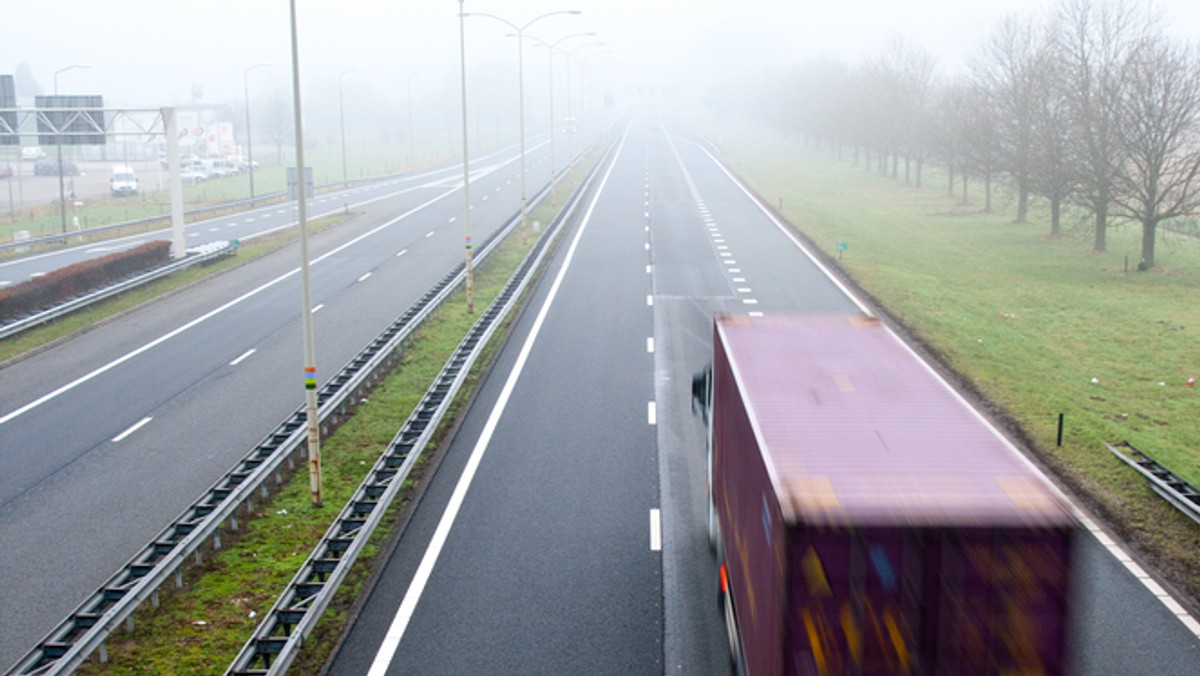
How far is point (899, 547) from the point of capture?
726 centimetres

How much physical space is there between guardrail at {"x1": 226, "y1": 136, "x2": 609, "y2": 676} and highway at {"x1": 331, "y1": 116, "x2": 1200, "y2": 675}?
527mm

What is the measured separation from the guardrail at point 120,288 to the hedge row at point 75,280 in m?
0.51

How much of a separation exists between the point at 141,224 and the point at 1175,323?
49.3 m

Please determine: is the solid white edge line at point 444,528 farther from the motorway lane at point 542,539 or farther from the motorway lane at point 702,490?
the motorway lane at point 702,490

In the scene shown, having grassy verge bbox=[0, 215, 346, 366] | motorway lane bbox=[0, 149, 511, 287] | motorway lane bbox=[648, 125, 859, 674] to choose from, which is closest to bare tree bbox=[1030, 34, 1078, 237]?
motorway lane bbox=[648, 125, 859, 674]

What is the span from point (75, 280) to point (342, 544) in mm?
24630

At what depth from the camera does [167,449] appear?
20219 mm

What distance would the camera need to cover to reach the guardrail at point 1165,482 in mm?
15712

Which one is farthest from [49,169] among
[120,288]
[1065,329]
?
[1065,329]

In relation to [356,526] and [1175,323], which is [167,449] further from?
[1175,323]

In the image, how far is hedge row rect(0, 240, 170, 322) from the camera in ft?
104

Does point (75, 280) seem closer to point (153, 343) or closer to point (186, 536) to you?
point (153, 343)

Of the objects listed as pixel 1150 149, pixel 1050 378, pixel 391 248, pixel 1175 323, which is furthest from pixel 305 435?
pixel 1150 149

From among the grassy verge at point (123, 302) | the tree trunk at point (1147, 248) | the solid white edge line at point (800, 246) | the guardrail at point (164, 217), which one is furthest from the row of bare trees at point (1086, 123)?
the guardrail at point (164, 217)
